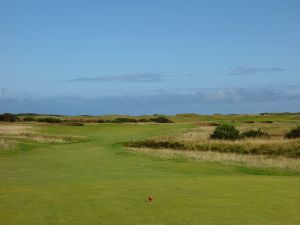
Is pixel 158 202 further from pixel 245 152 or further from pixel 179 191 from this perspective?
pixel 245 152

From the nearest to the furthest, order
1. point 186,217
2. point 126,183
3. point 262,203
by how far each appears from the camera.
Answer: point 186,217
point 262,203
point 126,183

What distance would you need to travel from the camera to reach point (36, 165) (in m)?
22.7

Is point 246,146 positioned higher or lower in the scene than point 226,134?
lower

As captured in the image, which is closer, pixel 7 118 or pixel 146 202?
pixel 146 202

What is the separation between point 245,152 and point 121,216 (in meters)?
24.3

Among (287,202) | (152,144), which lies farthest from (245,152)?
(287,202)

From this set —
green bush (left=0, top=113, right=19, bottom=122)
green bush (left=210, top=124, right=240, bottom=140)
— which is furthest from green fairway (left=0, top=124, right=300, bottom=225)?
green bush (left=0, top=113, right=19, bottom=122)

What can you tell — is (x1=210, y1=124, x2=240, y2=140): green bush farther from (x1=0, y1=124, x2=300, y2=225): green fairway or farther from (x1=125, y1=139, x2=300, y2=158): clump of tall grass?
(x1=0, y1=124, x2=300, y2=225): green fairway

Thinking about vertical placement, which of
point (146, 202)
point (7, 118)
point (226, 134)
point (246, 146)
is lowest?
point (146, 202)

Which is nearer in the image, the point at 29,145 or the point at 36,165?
the point at 36,165

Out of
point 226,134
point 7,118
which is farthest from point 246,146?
point 7,118

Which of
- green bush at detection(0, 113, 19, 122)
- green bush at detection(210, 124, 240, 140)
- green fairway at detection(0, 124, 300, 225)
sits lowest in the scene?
green fairway at detection(0, 124, 300, 225)

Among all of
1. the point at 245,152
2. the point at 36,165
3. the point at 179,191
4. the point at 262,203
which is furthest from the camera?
the point at 245,152

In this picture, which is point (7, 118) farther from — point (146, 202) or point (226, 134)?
point (146, 202)
